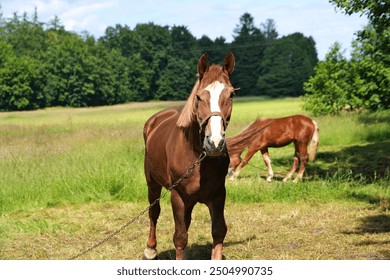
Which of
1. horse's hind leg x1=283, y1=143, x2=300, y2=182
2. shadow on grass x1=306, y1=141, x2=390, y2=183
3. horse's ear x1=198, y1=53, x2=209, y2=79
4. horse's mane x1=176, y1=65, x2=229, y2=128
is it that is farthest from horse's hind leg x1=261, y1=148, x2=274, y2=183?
horse's ear x1=198, y1=53, x2=209, y2=79

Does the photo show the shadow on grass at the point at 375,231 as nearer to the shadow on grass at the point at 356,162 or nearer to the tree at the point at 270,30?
the shadow on grass at the point at 356,162

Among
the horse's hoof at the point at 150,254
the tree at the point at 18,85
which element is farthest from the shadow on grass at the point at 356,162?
the tree at the point at 18,85

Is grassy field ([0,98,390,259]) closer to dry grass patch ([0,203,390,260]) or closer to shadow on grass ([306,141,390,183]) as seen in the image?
dry grass patch ([0,203,390,260])

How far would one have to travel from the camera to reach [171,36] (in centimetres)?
9194

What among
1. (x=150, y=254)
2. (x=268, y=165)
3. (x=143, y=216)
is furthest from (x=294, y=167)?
(x=150, y=254)

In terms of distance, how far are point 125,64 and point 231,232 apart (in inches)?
2943

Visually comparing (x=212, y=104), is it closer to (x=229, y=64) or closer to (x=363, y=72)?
(x=229, y=64)

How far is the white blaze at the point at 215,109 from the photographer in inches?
137

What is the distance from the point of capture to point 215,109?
3600 mm

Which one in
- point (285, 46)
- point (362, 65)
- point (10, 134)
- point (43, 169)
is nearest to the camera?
point (43, 169)

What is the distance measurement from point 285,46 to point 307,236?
9275 centimetres

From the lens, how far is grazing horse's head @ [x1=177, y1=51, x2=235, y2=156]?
11.4ft
